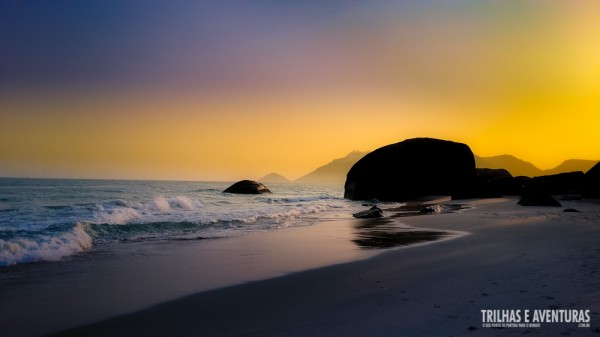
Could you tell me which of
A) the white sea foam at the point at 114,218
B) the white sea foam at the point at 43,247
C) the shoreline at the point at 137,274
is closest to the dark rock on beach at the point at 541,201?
the shoreline at the point at 137,274

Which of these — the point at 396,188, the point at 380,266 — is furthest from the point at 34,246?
the point at 396,188

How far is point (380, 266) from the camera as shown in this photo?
307 inches

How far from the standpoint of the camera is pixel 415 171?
4622cm

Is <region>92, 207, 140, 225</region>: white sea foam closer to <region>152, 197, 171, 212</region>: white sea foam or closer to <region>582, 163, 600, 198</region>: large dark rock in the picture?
<region>152, 197, 171, 212</region>: white sea foam

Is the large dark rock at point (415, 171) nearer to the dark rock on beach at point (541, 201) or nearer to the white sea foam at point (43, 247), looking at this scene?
the dark rock on beach at point (541, 201)

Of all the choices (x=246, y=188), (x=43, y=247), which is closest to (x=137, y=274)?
(x=43, y=247)

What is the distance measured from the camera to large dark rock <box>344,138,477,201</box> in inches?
1812

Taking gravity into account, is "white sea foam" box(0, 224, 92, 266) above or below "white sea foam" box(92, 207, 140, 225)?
below

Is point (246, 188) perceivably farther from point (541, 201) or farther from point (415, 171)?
point (541, 201)

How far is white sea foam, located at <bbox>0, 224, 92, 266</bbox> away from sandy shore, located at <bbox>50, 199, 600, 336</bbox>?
6.48 meters

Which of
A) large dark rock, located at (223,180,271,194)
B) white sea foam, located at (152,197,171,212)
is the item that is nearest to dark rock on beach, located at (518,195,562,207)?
white sea foam, located at (152,197,171,212)

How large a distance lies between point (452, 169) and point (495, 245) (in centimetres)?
4058

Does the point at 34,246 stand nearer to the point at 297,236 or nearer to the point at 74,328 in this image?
the point at 74,328

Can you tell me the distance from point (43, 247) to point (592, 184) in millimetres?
36929
